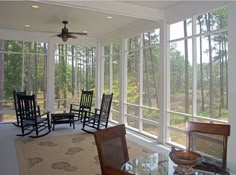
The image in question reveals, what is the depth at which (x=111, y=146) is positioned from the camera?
1880 millimetres

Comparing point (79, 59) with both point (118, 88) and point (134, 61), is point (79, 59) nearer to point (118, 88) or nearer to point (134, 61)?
point (118, 88)

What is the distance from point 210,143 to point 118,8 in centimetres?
321

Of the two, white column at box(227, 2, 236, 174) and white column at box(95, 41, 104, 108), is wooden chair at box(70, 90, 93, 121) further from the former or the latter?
white column at box(227, 2, 236, 174)

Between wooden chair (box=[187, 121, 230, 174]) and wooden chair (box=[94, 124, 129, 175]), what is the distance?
2.46ft

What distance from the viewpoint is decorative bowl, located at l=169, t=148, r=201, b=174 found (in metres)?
1.66

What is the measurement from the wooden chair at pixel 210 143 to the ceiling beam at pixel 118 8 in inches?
114

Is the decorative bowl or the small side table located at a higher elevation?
the decorative bowl

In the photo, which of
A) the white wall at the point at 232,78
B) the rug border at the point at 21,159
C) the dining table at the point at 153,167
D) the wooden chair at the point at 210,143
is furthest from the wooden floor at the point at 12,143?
the wooden chair at the point at 210,143

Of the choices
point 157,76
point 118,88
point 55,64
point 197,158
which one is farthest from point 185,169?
point 55,64

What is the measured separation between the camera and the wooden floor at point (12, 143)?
Result: 3541 mm

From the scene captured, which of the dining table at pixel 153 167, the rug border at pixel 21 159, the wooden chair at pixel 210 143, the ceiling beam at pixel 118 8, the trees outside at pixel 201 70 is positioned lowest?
the rug border at pixel 21 159

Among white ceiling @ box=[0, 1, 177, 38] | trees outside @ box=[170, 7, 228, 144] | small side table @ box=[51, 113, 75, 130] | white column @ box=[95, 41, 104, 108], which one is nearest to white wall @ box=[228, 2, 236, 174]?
trees outside @ box=[170, 7, 228, 144]

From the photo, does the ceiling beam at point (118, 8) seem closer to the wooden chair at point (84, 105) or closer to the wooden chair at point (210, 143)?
the wooden chair at point (210, 143)

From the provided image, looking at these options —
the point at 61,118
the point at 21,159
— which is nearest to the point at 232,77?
the point at 21,159
